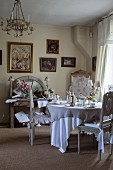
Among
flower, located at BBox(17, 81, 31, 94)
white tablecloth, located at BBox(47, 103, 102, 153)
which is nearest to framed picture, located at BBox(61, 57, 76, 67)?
flower, located at BBox(17, 81, 31, 94)

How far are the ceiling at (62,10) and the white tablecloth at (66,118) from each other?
2.20 m

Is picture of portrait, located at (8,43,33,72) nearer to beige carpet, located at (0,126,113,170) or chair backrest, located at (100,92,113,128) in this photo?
beige carpet, located at (0,126,113,170)

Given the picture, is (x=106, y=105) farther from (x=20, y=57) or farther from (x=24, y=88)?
(x=20, y=57)

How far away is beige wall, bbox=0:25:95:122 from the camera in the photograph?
6.25 metres

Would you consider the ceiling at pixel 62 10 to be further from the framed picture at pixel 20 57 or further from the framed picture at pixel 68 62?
the framed picture at pixel 68 62

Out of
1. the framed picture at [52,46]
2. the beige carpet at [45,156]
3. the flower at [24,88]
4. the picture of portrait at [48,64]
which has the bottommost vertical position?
the beige carpet at [45,156]

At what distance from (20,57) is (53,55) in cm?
97

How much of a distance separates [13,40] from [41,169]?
160 inches

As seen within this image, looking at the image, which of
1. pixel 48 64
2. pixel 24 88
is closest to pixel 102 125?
pixel 24 88

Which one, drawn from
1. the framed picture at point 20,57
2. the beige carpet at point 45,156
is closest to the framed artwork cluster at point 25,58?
the framed picture at point 20,57

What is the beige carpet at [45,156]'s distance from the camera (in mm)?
3248

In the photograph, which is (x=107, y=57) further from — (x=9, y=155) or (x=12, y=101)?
(x=9, y=155)

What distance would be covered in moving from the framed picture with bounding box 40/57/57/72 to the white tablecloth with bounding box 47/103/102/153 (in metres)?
2.68

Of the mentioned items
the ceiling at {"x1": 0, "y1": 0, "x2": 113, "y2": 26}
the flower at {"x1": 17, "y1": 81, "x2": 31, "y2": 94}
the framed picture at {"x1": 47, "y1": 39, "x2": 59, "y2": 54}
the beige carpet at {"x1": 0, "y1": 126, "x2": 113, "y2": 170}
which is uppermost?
the ceiling at {"x1": 0, "y1": 0, "x2": 113, "y2": 26}
